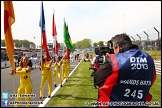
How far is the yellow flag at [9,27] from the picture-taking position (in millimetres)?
5020

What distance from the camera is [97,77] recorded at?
7.38 feet

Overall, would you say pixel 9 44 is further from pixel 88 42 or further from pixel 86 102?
pixel 88 42

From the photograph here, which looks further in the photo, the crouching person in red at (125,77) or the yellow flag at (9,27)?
the yellow flag at (9,27)

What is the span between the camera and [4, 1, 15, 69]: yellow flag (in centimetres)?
502

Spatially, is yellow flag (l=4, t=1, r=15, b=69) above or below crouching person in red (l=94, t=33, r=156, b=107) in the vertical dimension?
above

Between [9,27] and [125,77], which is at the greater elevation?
[9,27]

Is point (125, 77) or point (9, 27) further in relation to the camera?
point (9, 27)

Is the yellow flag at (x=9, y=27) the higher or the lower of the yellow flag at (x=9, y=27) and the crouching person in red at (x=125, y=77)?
the higher

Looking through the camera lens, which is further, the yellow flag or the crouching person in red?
the yellow flag

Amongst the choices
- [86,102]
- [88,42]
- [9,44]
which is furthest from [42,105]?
[88,42]

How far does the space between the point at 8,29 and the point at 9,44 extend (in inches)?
15.6

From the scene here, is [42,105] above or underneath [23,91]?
underneath

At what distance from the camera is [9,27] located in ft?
16.8

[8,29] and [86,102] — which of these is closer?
[8,29]
